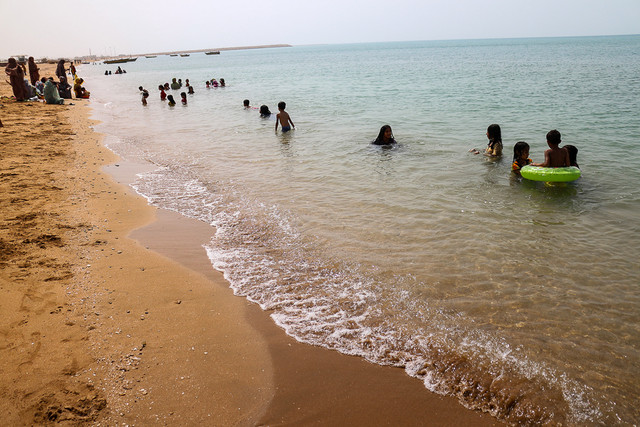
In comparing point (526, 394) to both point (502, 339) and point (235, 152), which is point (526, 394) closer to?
point (502, 339)

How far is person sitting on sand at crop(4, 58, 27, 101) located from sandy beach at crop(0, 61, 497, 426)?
19967 millimetres

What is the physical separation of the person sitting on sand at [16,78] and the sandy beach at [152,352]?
65.5ft

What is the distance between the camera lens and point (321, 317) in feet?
14.1

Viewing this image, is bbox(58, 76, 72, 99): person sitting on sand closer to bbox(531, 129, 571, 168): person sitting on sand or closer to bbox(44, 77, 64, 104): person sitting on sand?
bbox(44, 77, 64, 104): person sitting on sand

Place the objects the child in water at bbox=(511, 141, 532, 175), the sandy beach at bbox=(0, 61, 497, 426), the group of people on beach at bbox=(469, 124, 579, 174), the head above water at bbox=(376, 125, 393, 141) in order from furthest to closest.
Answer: the head above water at bbox=(376, 125, 393, 141) < the child in water at bbox=(511, 141, 532, 175) < the group of people on beach at bbox=(469, 124, 579, 174) < the sandy beach at bbox=(0, 61, 497, 426)

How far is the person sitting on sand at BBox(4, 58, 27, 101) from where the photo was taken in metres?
21.0

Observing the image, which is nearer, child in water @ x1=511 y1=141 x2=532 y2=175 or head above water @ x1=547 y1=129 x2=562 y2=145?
head above water @ x1=547 y1=129 x2=562 y2=145

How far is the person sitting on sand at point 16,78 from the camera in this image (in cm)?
2103

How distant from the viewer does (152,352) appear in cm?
370

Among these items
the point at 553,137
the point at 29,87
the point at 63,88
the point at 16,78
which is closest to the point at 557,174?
the point at 553,137

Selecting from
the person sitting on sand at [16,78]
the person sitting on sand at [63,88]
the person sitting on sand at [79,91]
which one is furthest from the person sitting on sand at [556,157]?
the person sitting on sand at [79,91]

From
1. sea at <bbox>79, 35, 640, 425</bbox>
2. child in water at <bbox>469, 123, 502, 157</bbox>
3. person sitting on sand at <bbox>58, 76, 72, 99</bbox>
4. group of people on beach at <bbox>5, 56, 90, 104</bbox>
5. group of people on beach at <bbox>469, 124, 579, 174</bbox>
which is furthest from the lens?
person sitting on sand at <bbox>58, 76, 72, 99</bbox>

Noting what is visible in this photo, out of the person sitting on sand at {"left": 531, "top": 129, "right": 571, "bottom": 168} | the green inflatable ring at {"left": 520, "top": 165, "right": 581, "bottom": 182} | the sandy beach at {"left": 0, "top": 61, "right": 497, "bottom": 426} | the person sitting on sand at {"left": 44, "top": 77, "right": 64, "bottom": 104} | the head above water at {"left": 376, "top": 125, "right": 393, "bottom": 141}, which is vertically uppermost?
the person sitting on sand at {"left": 44, "top": 77, "right": 64, "bottom": 104}

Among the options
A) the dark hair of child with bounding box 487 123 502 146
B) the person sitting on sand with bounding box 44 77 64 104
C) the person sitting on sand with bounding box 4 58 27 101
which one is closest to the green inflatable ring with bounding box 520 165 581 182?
the dark hair of child with bounding box 487 123 502 146
